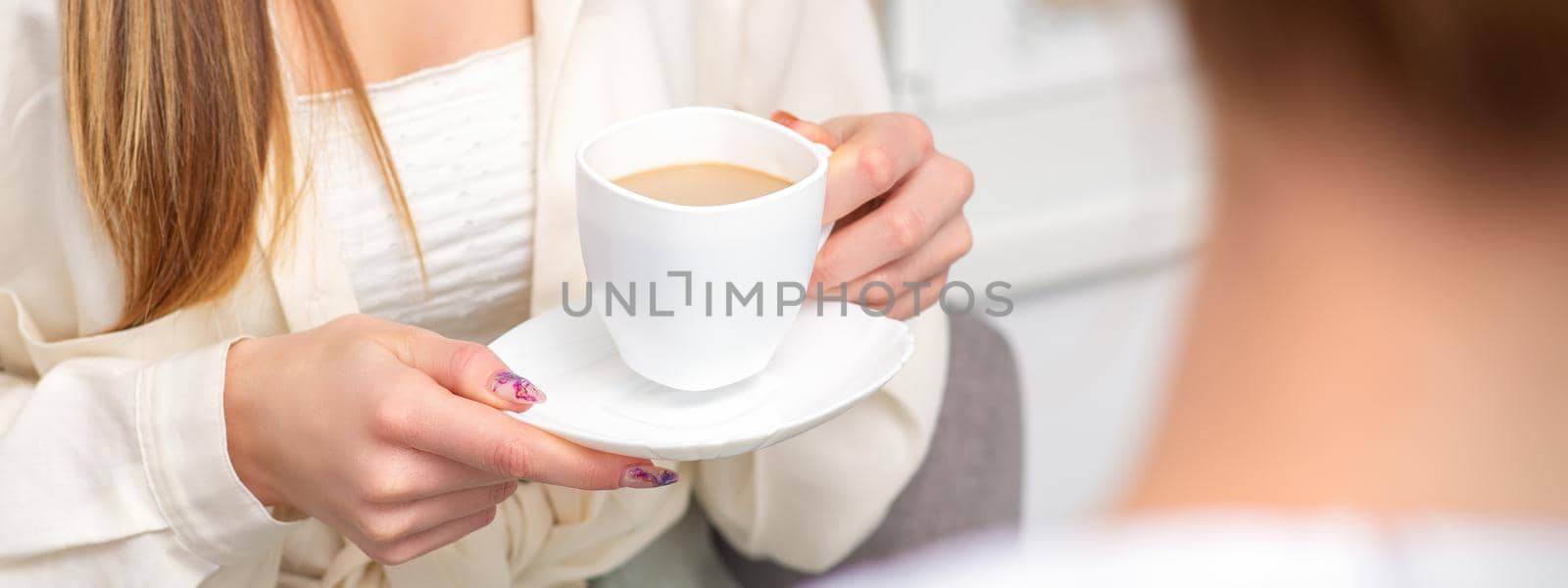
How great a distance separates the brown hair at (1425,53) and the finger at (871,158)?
0.45 meters

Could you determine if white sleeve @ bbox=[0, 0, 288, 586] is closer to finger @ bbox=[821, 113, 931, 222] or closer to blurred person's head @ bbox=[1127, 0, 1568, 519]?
finger @ bbox=[821, 113, 931, 222]

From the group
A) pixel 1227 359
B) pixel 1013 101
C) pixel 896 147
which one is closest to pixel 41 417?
pixel 896 147

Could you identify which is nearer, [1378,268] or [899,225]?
[1378,268]

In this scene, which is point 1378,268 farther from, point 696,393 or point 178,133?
point 178,133

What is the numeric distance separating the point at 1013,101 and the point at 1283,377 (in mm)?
2218

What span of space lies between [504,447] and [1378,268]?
450 millimetres

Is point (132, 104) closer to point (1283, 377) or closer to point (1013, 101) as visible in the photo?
point (1283, 377)

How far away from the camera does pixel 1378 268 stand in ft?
1.26

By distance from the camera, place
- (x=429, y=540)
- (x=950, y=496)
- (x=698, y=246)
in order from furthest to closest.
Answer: (x=950, y=496), (x=429, y=540), (x=698, y=246)

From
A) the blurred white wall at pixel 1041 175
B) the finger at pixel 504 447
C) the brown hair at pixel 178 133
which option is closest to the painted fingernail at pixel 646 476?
the finger at pixel 504 447

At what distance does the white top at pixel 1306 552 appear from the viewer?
0.41m

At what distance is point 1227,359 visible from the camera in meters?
0.41

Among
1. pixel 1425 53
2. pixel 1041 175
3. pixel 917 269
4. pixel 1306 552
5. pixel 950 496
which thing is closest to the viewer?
pixel 1425 53

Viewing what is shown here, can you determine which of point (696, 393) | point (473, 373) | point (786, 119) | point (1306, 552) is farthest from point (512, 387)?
point (1306, 552)
